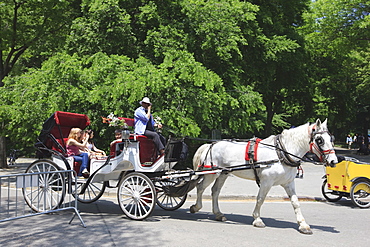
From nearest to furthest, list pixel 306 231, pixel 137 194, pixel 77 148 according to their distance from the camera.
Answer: pixel 306 231 → pixel 137 194 → pixel 77 148

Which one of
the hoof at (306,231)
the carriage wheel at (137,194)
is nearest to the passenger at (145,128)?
the carriage wheel at (137,194)

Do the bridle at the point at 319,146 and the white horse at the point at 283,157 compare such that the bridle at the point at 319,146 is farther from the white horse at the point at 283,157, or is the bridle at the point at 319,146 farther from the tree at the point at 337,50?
the tree at the point at 337,50

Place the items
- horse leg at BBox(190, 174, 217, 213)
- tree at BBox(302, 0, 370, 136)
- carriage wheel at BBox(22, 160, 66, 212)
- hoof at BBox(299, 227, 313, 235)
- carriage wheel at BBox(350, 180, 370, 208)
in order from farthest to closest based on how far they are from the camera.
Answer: tree at BBox(302, 0, 370, 136) → carriage wheel at BBox(350, 180, 370, 208) → horse leg at BBox(190, 174, 217, 213) → carriage wheel at BBox(22, 160, 66, 212) → hoof at BBox(299, 227, 313, 235)

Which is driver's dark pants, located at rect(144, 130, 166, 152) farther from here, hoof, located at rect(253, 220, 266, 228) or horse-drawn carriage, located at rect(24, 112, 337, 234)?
hoof, located at rect(253, 220, 266, 228)

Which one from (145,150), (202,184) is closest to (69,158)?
(145,150)

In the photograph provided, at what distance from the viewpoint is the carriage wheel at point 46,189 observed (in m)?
8.10

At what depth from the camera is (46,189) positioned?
8203 millimetres

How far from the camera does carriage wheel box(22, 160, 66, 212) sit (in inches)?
319

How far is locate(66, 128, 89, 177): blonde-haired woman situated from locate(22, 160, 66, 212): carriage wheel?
0.62 meters

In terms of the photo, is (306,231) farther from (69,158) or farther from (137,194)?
(69,158)

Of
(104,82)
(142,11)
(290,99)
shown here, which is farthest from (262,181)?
(290,99)

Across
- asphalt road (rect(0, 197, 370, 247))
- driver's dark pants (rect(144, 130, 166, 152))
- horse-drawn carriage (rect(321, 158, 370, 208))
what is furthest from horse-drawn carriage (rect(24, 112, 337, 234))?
horse-drawn carriage (rect(321, 158, 370, 208))

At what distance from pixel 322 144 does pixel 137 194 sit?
3.74 m

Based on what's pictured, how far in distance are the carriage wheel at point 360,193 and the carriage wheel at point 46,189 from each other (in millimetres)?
7141
